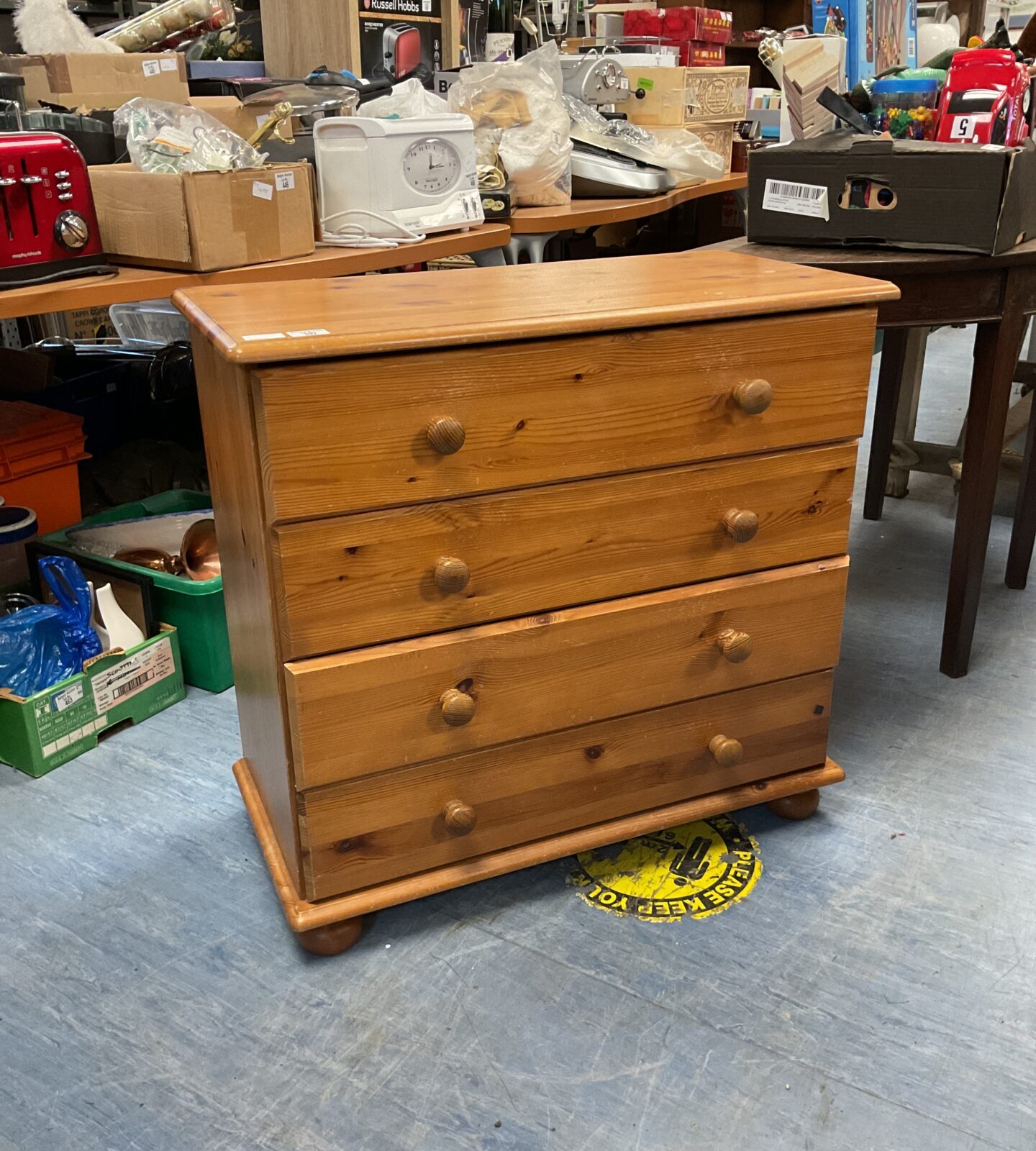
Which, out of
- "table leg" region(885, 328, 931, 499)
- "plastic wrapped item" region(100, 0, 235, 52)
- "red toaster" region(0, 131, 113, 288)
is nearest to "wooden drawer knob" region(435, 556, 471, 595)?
"red toaster" region(0, 131, 113, 288)

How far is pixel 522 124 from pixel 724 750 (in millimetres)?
1692

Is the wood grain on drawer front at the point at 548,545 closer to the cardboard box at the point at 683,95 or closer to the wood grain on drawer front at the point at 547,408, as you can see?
the wood grain on drawer front at the point at 547,408

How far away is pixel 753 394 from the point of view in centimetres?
114

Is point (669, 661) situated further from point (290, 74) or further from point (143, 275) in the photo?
point (290, 74)

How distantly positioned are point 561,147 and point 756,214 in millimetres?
843

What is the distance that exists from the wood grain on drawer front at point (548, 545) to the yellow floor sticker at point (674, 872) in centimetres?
40

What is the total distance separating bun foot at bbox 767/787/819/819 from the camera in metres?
1.42

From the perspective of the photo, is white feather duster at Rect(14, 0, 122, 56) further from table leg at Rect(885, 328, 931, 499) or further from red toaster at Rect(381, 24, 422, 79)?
table leg at Rect(885, 328, 931, 499)

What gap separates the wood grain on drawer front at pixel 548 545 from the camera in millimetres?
1030

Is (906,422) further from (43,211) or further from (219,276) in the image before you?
(43,211)

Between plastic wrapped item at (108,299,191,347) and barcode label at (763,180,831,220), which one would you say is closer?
barcode label at (763,180,831,220)

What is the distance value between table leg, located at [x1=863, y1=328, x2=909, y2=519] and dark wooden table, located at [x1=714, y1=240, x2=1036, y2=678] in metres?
0.61

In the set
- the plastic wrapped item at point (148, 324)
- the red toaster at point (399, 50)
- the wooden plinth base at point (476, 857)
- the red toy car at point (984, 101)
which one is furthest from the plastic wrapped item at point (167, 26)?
the wooden plinth base at point (476, 857)

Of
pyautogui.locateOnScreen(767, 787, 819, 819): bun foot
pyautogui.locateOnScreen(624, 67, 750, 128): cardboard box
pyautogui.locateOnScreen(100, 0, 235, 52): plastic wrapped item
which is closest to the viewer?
pyautogui.locateOnScreen(767, 787, 819, 819): bun foot
